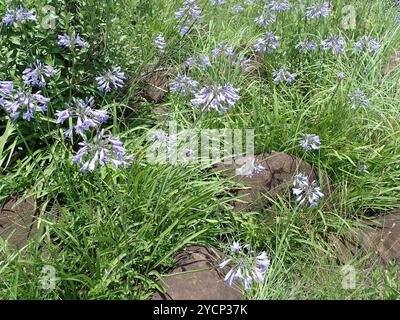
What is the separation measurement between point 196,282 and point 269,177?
1009 millimetres

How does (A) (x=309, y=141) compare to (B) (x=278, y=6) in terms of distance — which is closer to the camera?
(A) (x=309, y=141)

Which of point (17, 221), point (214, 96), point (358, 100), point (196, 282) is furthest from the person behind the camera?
point (358, 100)

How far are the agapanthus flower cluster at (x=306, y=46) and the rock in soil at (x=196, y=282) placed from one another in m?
2.20

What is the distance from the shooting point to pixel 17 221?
9.32ft

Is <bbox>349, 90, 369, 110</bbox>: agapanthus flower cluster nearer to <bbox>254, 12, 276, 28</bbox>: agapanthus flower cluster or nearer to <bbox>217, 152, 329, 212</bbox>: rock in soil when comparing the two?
<bbox>217, 152, 329, 212</bbox>: rock in soil

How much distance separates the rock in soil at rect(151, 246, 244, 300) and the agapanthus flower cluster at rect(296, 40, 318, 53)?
7.21 feet

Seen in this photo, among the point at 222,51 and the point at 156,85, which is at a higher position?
the point at 222,51

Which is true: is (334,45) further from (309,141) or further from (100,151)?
(100,151)

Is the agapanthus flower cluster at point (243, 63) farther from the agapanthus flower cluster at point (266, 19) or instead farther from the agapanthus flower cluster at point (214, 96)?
the agapanthus flower cluster at point (214, 96)

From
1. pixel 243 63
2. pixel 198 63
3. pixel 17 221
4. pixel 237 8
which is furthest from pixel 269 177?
pixel 237 8

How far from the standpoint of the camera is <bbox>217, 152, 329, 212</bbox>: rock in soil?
9.87 ft

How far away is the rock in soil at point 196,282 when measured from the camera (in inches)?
94.0

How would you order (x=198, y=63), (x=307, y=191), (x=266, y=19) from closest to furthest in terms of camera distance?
(x=307, y=191) → (x=198, y=63) → (x=266, y=19)
